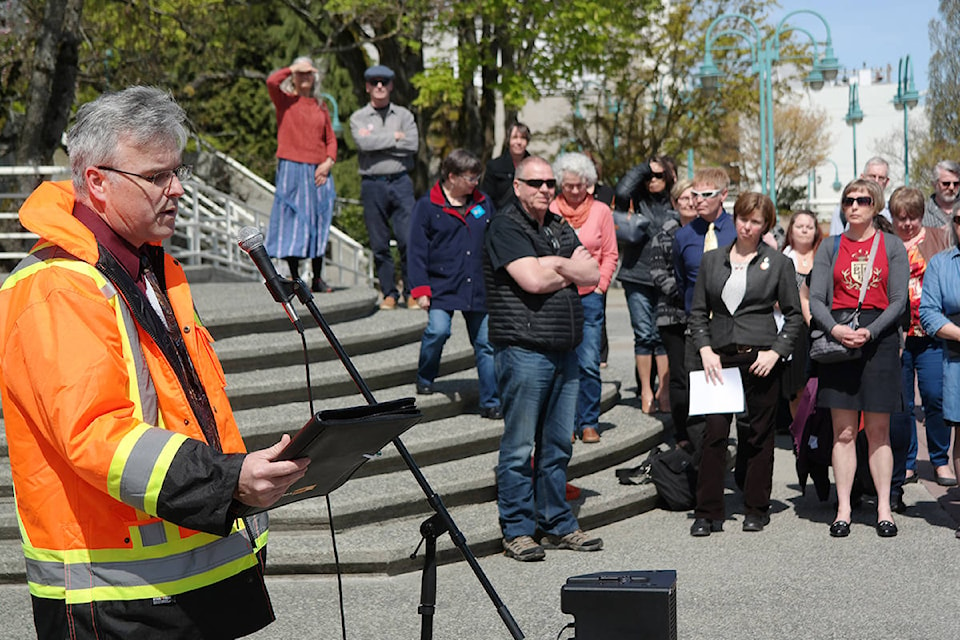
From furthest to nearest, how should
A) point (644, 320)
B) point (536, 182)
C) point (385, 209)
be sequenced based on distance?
point (385, 209) < point (644, 320) < point (536, 182)

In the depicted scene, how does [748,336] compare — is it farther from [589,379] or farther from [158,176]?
[158,176]

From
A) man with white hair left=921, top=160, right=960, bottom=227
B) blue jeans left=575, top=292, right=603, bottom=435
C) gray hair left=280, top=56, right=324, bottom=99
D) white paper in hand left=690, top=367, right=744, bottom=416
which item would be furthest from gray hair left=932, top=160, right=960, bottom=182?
gray hair left=280, top=56, right=324, bottom=99

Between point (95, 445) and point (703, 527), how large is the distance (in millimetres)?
5342

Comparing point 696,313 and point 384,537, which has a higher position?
point 696,313

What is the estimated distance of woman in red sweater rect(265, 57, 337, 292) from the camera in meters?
10.6

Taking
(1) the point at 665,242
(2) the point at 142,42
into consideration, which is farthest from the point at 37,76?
(1) the point at 665,242

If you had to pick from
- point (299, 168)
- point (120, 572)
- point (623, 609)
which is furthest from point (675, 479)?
point (120, 572)

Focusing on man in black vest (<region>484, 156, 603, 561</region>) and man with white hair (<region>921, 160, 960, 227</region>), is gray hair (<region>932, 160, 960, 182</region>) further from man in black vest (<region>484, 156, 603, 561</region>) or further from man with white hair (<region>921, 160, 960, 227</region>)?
man in black vest (<region>484, 156, 603, 561</region>)

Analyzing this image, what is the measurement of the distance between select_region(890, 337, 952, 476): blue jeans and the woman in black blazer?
1323 millimetres

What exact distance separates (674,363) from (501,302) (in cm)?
249

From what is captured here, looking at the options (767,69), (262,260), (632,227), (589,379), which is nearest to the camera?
(262,260)

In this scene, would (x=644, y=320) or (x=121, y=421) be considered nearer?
(x=121, y=421)

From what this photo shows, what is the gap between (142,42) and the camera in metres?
19.7

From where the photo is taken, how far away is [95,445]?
2430mm
